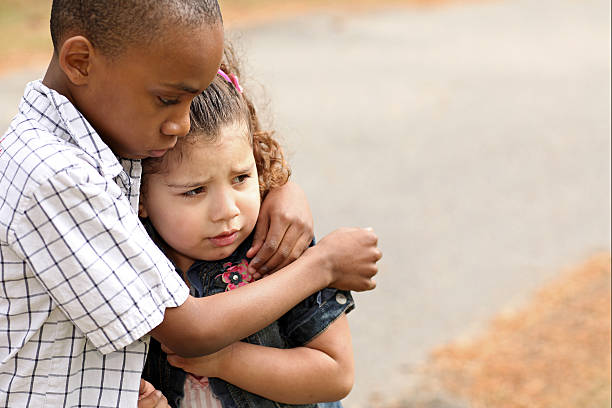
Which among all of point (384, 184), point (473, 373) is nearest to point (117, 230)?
point (473, 373)

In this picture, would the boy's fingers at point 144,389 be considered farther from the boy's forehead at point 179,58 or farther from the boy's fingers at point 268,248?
the boy's forehead at point 179,58

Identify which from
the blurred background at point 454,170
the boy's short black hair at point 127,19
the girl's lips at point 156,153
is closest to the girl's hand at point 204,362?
the girl's lips at point 156,153

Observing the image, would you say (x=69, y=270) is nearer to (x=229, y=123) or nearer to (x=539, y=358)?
(x=229, y=123)

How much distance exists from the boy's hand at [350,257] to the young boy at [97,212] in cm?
32

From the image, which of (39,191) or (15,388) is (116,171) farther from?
(15,388)

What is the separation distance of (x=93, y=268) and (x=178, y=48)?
45 cm

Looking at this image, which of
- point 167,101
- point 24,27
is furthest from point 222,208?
point 24,27

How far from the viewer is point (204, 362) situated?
76.9 inches

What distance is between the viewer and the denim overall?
206cm

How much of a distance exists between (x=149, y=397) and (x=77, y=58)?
2.47ft

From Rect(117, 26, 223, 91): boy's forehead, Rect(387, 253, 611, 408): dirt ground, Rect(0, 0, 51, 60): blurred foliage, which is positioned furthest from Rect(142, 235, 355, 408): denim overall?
Rect(0, 0, 51, 60): blurred foliage

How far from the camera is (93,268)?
65.3 inches

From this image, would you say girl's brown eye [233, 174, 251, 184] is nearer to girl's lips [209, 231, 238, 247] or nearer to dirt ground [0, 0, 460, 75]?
girl's lips [209, 231, 238, 247]

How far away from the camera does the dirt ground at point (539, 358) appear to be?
461 centimetres
